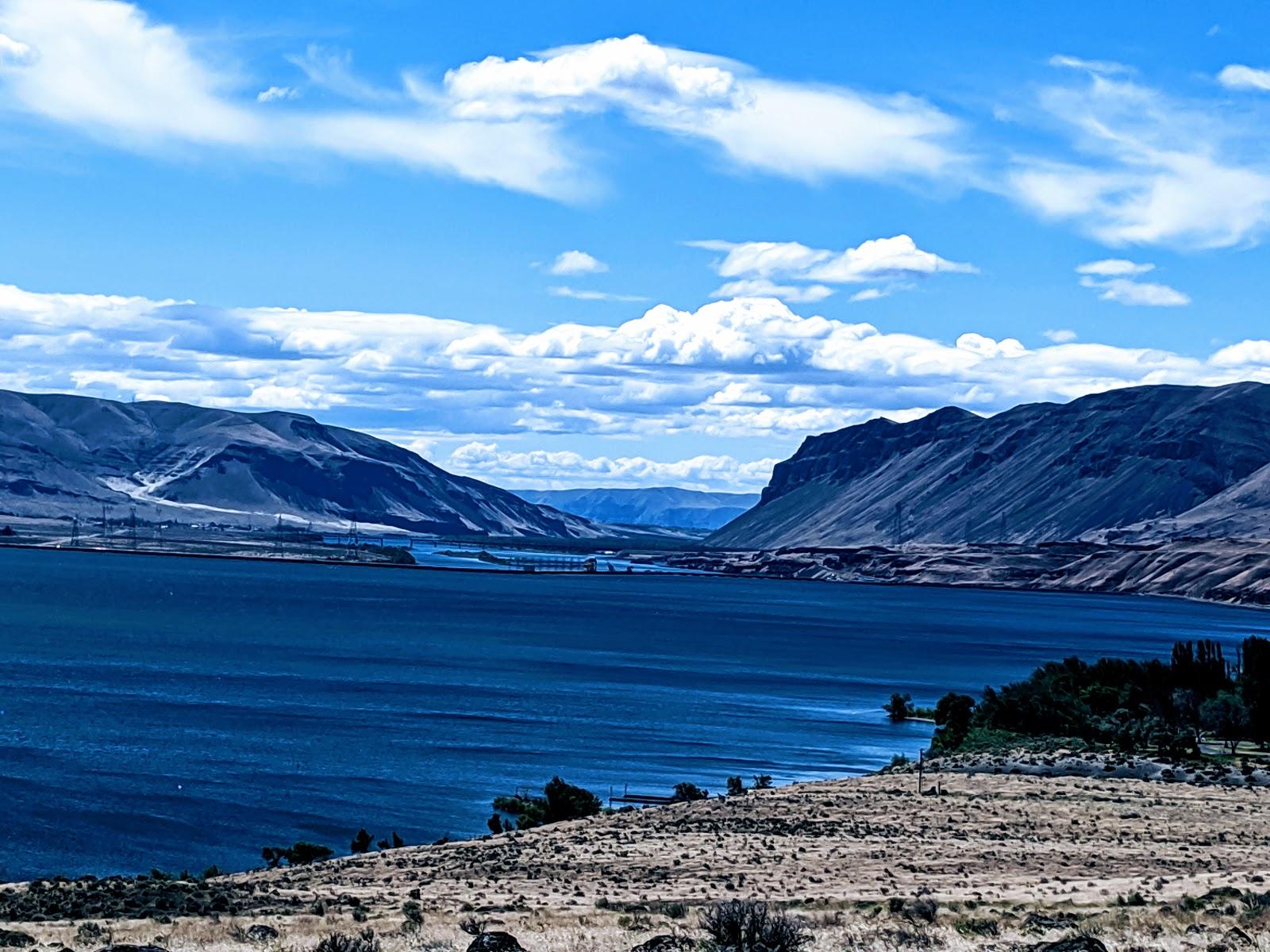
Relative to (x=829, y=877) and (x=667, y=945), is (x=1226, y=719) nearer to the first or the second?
(x=829, y=877)

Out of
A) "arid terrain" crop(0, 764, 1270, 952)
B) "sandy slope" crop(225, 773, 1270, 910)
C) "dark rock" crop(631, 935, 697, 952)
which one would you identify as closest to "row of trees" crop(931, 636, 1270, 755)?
"arid terrain" crop(0, 764, 1270, 952)

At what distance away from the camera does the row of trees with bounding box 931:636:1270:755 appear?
84438 mm

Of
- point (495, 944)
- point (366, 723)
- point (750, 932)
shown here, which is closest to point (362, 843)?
point (495, 944)

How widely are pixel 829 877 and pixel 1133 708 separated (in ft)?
195

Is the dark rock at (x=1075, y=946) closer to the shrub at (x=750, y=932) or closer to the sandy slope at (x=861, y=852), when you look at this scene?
the shrub at (x=750, y=932)

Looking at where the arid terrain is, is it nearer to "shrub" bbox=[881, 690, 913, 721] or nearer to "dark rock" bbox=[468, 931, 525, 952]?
"dark rock" bbox=[468, 931, 525, 952]

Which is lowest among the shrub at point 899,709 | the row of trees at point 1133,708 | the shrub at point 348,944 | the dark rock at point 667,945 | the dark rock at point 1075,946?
the shrub at point 899,709

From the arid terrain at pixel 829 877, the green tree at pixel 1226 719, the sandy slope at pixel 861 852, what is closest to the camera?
the arid terrain at pixel 829 877

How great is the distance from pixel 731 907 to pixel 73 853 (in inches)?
1513

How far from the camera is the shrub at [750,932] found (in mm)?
20812

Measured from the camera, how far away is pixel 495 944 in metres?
21.8

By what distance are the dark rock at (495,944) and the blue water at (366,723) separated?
1321 inches

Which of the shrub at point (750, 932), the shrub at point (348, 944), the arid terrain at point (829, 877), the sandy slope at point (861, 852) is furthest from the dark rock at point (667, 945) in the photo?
the sandy slope at point (861, 852)

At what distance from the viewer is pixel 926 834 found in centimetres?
4966
